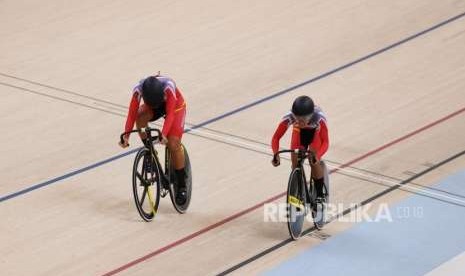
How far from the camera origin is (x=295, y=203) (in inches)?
268

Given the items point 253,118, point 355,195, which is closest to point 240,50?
point 253,118

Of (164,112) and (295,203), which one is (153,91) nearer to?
(164,112)

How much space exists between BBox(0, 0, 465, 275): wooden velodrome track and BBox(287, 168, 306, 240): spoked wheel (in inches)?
6.5

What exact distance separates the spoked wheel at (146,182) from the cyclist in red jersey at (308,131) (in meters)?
0.88

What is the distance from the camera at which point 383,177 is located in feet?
26.3

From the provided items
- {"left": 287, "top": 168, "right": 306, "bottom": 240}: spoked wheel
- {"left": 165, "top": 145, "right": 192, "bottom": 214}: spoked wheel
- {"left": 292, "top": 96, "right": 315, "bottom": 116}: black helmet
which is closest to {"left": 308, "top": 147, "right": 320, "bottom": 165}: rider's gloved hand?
{"left": 287, "top": 168, "right": 306, "bottom": 240}: spoked wheel

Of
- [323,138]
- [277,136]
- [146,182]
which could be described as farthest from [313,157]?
[146,182]

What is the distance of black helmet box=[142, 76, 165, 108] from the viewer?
6.96 m

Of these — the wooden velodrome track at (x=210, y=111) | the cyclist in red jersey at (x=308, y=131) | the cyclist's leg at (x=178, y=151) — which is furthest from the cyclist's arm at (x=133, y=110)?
the cyclist in red jersey at (x=308, y=131)

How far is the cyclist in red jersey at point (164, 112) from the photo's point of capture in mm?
6980

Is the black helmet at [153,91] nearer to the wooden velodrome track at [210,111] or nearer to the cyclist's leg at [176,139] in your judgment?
the cyclist's leg at [176,139]

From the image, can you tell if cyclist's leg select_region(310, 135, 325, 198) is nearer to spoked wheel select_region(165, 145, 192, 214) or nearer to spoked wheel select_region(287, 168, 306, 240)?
spoked wheel select_region(287, 168, 306, 240)

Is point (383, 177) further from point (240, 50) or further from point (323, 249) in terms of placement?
point (240, 50)

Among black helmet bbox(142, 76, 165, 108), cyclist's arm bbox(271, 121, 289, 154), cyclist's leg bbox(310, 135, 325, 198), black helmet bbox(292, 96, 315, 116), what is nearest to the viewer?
black helmet bbox(292, 96, 315, 116)
